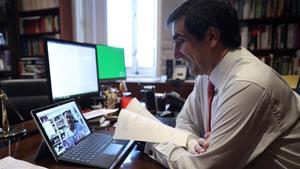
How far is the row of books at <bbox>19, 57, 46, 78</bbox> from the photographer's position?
11.5 feet

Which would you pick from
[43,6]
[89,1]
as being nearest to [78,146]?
[89,1]

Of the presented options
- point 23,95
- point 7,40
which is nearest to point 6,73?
point 7,40

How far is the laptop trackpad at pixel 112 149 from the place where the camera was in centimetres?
77

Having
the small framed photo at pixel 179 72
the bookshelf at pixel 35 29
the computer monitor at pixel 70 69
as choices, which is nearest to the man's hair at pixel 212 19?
the computer monitor at pixel 70 69

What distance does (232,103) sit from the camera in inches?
25.4

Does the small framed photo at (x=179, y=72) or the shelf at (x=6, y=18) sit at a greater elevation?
the shelf at (x=6, y=18)

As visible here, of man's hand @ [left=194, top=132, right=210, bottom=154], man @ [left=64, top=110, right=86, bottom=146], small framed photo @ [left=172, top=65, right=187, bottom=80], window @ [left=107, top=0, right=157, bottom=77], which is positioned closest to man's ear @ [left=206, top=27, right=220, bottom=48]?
man's hand @ [left=194, top=132, right=210, bottom=154]

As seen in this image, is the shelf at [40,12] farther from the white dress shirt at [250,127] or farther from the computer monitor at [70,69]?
the white dress shirt at [250,127]

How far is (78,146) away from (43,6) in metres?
3.25

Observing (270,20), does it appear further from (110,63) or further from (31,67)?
(31,67)

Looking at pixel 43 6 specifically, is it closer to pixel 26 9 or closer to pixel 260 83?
pixel 26 9

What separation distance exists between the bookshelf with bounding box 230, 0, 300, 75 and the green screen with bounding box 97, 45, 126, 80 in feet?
4.92

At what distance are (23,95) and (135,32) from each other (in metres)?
2.10

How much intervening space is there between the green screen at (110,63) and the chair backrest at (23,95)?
42cm
